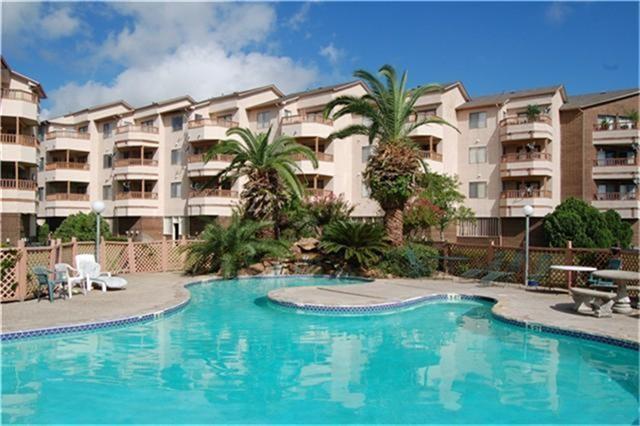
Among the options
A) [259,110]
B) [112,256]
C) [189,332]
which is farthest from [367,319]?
[259,110]

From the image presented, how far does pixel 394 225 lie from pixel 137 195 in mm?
32337

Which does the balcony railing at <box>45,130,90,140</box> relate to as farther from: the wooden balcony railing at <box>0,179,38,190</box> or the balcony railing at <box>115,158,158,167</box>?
the wooden balcony railing at <box>0,179,38,190</box>

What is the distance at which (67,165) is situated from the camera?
49188mm

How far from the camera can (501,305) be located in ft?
45.0

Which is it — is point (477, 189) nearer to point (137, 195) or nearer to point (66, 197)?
point (137, 195)

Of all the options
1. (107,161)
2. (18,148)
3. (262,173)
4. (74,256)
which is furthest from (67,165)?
(74,256)

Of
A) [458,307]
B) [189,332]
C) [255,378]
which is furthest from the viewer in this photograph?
[458,307]

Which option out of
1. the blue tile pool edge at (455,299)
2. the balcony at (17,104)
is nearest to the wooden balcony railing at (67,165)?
the balcony at (17,104)

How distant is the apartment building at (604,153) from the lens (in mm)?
38500

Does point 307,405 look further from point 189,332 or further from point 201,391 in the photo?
point 189,332

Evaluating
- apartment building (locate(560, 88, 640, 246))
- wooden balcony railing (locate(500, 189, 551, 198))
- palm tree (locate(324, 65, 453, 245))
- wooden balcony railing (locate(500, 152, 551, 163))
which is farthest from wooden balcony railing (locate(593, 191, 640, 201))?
palm tree (locate(324, 65, 453, 245))

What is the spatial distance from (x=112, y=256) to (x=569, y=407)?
18216 mm

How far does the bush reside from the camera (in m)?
20.3

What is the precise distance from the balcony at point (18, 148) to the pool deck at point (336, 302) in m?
18.6
